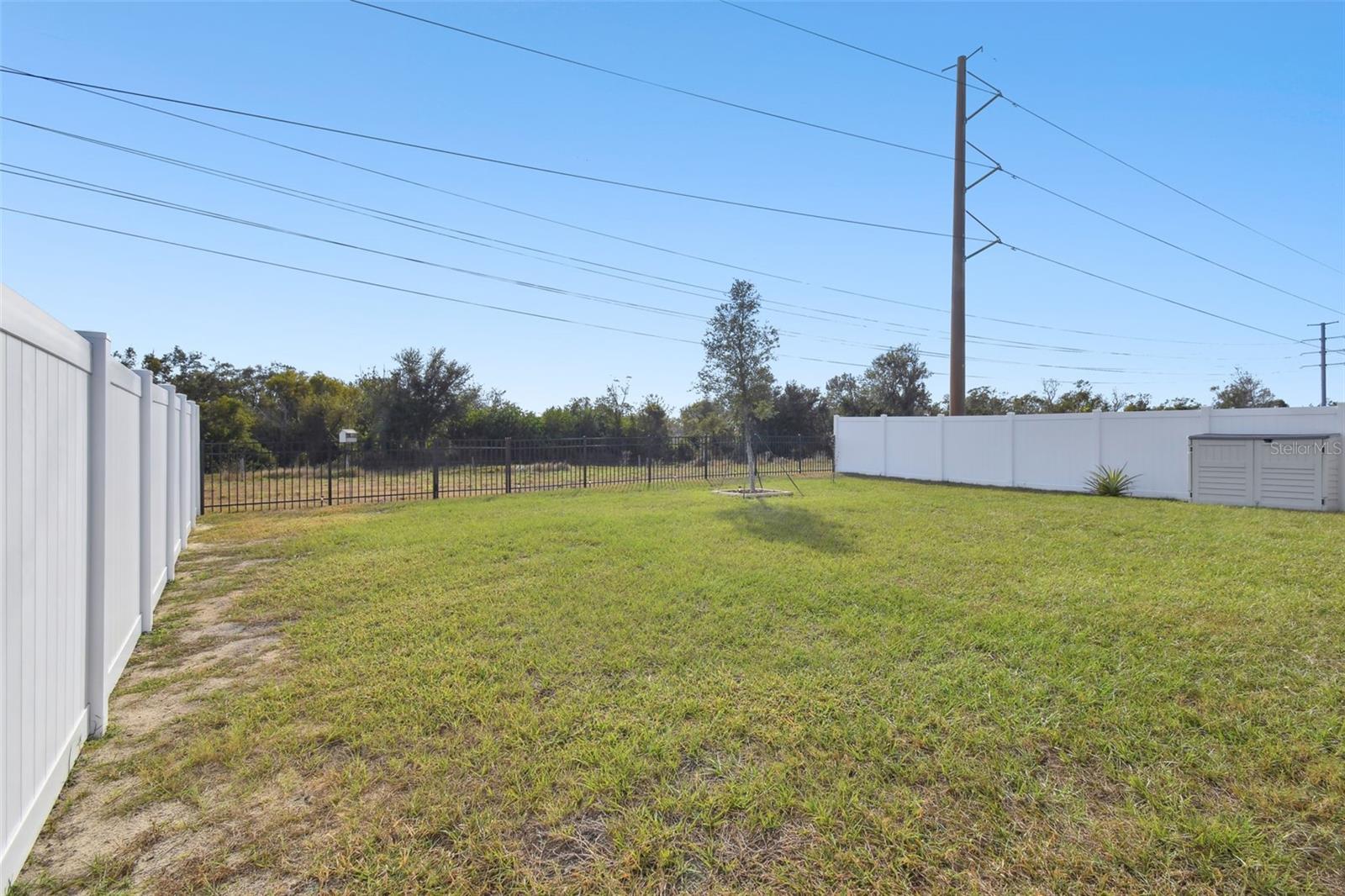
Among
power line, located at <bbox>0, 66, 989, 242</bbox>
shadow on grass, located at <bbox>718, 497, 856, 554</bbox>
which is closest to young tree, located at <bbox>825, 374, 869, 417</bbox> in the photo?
power line, located at <bbox>0, 66, 989, 242</bbox>

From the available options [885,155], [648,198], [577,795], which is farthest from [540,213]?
[577,795]

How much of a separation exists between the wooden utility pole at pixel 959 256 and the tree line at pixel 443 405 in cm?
500

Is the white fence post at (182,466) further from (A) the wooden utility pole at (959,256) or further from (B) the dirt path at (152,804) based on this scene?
(A) the wooden utility pole at (959,256)

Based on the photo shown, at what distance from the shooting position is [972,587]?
16.0 ft

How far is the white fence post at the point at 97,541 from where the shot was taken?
2.62m

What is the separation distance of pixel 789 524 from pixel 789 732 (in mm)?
5651

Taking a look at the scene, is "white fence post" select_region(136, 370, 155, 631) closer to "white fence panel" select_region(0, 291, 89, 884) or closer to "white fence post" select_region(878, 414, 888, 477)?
"white fence panel" select_region(0, 291, 89, 884)

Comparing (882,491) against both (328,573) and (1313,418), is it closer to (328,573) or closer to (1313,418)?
(1313,418)

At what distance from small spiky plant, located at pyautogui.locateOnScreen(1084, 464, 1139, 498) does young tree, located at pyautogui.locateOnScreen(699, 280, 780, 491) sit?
736 centimetres

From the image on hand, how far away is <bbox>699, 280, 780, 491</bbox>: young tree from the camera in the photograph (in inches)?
499

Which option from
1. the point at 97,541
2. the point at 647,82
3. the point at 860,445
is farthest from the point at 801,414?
the point at 97,541

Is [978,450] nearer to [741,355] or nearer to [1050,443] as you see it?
[1050,443]

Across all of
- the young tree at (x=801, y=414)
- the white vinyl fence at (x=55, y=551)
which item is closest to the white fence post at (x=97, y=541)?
the white vinyl fence at (x=55, y=551)

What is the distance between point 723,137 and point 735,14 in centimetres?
261
